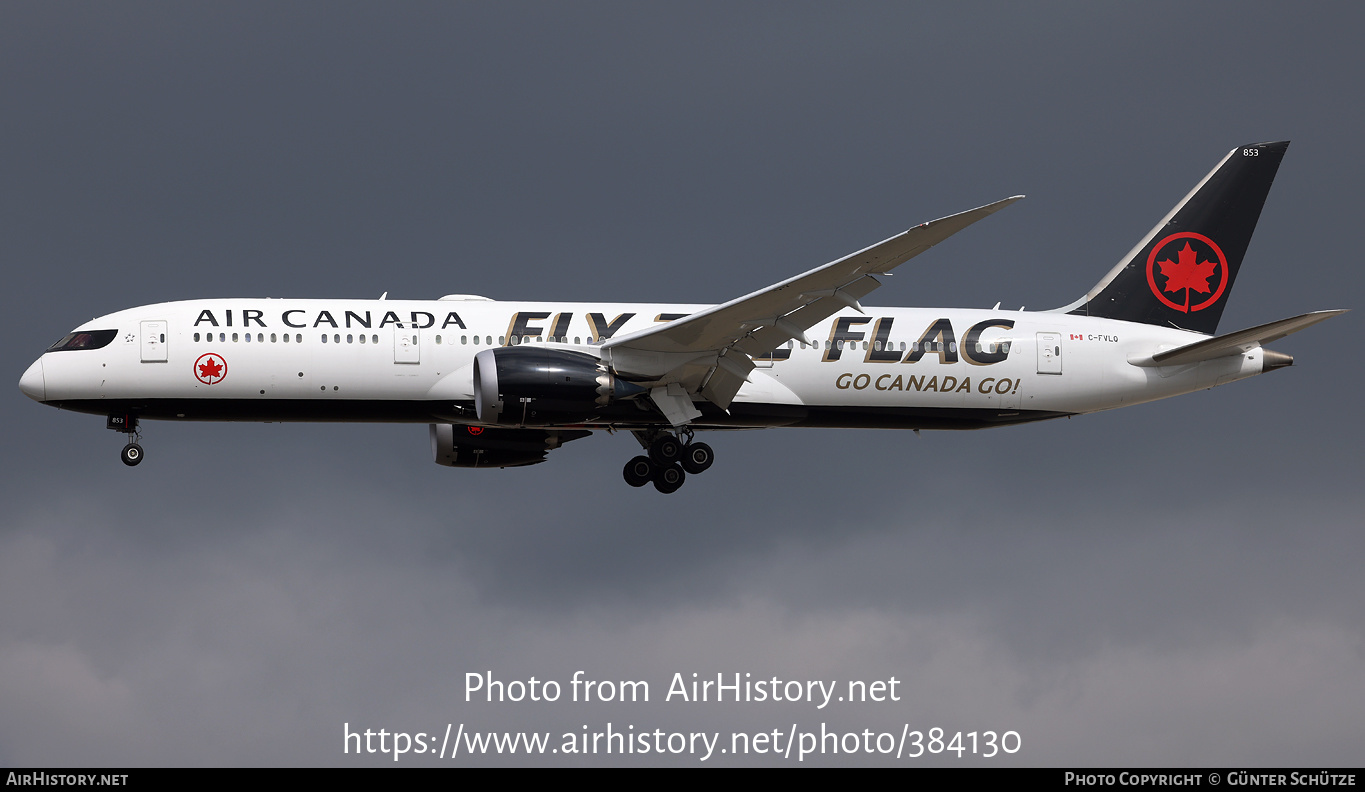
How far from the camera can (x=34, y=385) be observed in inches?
1549

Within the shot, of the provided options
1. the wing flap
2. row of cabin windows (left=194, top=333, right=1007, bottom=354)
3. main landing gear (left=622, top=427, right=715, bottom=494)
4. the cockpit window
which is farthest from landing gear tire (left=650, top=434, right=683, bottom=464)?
the cockpit window

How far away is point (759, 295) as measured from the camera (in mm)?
37125

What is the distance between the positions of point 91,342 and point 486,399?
10.0 meters

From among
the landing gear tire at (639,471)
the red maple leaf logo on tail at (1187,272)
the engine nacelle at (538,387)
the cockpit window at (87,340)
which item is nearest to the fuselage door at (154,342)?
the cockpit window at (87,340)

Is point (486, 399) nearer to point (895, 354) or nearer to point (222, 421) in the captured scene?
point (222, 421)

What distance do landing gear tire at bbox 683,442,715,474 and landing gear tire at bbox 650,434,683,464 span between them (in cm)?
20

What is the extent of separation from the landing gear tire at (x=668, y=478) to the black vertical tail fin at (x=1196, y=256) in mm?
11885

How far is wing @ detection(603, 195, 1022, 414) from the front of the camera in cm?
3566

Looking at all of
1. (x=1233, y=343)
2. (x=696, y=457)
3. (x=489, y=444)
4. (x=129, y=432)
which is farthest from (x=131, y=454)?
(x=1233, y=343)

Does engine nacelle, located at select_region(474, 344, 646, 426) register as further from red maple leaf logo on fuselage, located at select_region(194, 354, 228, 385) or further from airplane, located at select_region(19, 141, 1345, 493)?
red maple leaf logo on fuselage, located at select_region(194, 354, 228, 385)

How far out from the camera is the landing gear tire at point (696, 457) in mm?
42438

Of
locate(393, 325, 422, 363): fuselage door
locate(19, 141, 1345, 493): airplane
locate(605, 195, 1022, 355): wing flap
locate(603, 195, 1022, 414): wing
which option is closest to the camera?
locate(605, 195, 1022, 355): wing flap

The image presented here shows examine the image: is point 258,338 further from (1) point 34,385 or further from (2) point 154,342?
(1) point 34,385

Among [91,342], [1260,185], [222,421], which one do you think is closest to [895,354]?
[1260,185]
